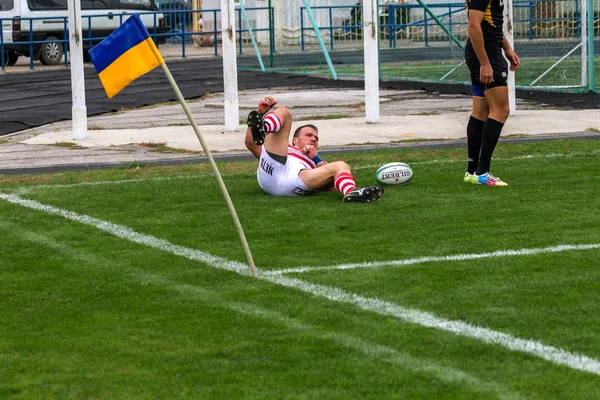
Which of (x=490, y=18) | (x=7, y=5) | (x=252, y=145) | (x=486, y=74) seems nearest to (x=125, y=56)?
(x=252, y=145)

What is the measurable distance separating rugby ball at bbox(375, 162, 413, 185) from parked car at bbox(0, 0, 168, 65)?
73.2 ft

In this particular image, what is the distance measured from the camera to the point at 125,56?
23.5ft

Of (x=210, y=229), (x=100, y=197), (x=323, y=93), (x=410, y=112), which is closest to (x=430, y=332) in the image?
(x=210, y=229)

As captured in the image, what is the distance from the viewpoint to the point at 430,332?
18.5 ft

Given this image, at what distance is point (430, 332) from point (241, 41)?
27147 millimetres

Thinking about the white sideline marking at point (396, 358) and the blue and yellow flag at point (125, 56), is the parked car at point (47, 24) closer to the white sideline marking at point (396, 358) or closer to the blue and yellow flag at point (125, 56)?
the blue and yellow flag at point (125, 56)

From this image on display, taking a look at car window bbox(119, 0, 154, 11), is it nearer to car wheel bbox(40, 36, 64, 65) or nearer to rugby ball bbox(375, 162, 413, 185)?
car wheel bbox(40, 36, 64, 65)

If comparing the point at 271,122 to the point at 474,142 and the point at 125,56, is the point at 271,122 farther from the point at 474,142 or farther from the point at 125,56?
the point at 125,56

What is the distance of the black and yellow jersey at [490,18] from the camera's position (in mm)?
10180

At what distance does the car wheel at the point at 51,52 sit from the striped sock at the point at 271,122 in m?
24.7

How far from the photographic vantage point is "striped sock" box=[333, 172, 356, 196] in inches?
377

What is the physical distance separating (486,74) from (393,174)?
1.16 meters

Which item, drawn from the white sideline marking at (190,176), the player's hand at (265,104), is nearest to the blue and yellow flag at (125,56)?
the player's hand at (265,104)

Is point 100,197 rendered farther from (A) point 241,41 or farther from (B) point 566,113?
(A) point 241,41
